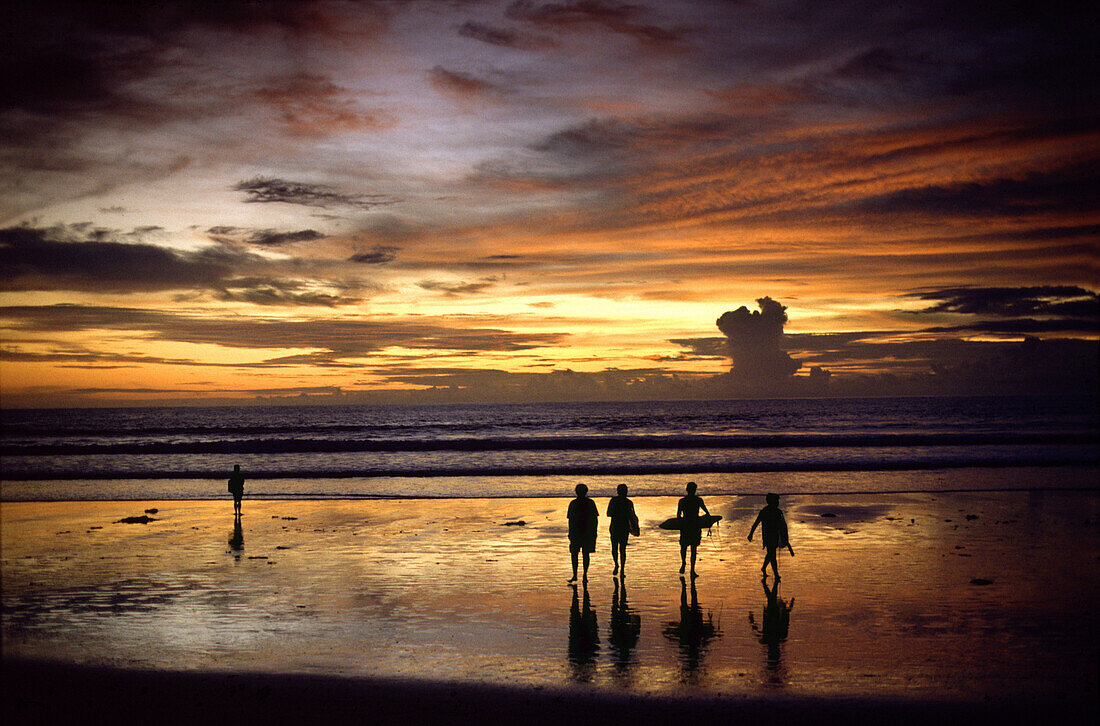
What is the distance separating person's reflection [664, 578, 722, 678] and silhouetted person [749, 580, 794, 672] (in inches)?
25.5

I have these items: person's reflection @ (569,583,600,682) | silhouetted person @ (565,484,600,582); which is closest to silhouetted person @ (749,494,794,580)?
silhouetted person @ (565,484,600,582)

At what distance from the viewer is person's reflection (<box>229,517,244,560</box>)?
17297 millimetres

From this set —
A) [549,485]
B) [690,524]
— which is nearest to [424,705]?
[690,524]

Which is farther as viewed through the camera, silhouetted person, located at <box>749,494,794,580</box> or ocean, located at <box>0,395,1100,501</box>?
ocean, located at <box>0,395,1100,501</box>

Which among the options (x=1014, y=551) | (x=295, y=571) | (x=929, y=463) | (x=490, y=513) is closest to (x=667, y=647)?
(x=295, y=571)

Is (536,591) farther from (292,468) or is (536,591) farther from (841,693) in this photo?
(292,468)

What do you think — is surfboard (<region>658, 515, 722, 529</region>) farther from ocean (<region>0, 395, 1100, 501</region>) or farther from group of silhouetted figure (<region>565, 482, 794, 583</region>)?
ocean (<region>0, 395, 1100, 501</region>)

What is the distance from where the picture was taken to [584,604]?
39.9 ft

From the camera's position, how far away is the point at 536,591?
13.1 m

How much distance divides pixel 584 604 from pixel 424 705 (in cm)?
437

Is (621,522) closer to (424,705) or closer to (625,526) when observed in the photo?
(625,526)

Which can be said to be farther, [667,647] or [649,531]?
[649,531]

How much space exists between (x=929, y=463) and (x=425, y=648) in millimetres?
34105

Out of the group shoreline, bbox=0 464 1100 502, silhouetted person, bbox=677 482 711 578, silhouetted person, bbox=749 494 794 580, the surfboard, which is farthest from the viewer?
shoreline, bbox=0 464 1100 502
